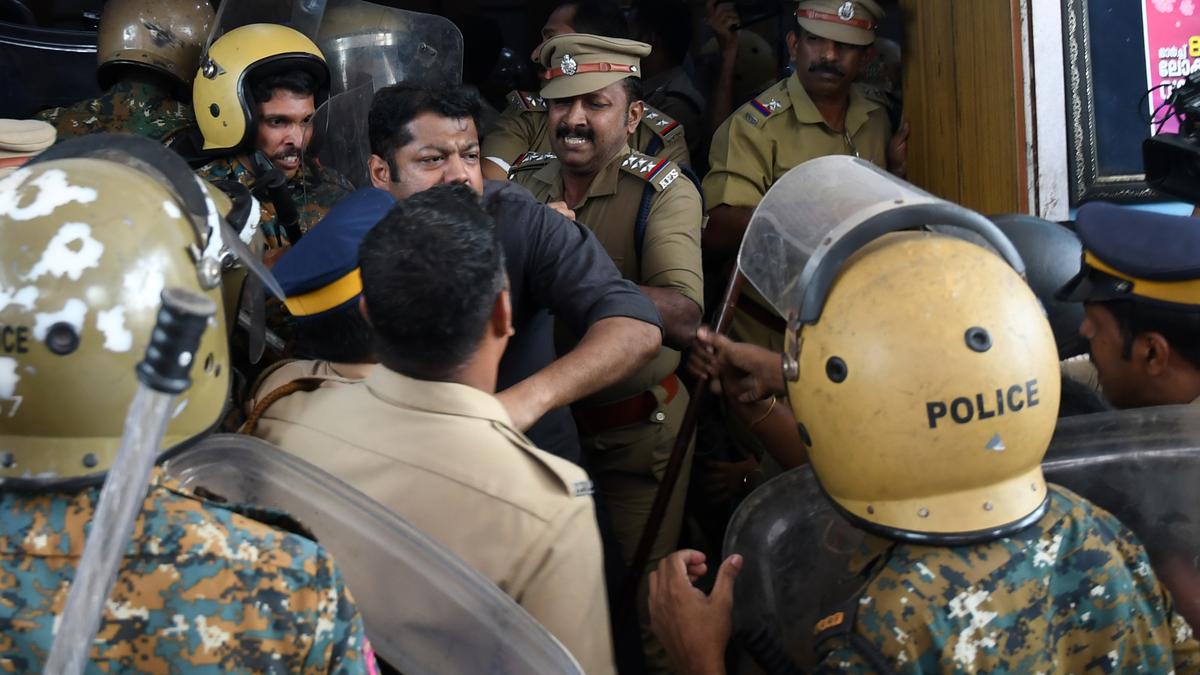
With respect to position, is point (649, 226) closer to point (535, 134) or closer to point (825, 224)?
point (535, 134)

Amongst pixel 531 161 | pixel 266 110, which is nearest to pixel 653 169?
pixel 531 161

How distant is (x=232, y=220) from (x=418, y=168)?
0.93 meters

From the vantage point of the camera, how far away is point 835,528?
2180mm

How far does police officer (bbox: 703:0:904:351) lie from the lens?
14.3ft

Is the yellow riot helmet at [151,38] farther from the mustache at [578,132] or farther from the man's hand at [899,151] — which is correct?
the man's hand at [899,151]

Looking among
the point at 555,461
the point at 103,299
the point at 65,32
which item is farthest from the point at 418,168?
the point at 65,32

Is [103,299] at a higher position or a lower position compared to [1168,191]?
higher

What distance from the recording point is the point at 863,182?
2.12 meters

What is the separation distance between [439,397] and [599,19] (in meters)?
2.51

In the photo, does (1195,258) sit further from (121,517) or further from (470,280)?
(121,517)

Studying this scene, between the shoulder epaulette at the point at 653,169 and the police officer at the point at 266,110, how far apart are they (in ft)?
3.10

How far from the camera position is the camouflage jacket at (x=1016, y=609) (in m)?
1.74

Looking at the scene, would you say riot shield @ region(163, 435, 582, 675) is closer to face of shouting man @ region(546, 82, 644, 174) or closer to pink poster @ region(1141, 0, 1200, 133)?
face of shouting man @ region(546, 82, 644, 174)

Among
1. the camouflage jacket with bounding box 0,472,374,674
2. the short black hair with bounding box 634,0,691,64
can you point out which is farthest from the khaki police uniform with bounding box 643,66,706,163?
the camouflage jacket with bounding box 0,472,374,674
